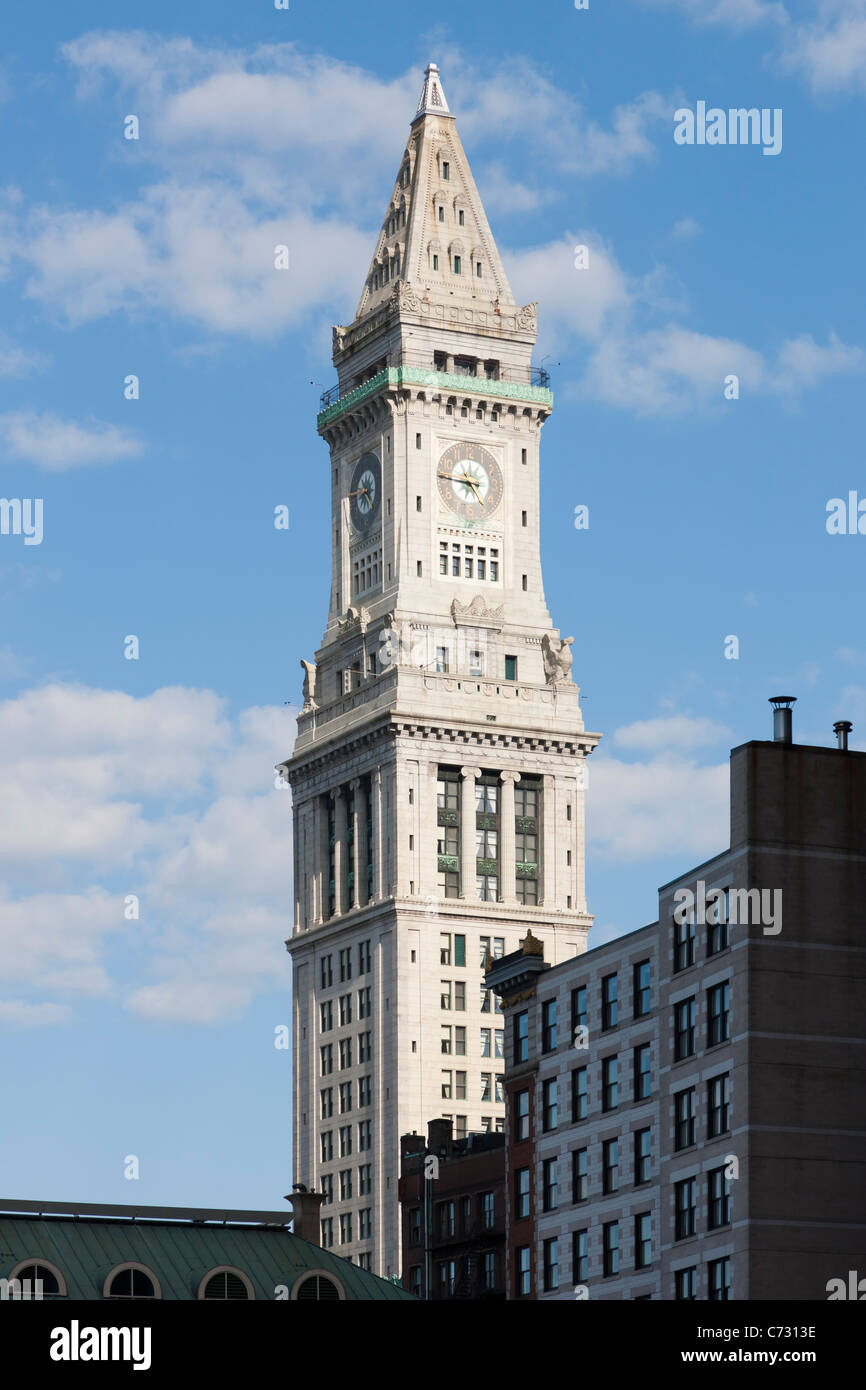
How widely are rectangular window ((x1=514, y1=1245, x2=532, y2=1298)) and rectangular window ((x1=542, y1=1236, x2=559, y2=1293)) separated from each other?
8.42ft

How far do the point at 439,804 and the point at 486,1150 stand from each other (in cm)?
5468

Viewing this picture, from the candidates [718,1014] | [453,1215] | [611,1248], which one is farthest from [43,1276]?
[453,1215]

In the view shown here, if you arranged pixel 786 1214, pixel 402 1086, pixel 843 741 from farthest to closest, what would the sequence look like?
pixel 402 1086 → pixel 843 741 → pixel 786 1214

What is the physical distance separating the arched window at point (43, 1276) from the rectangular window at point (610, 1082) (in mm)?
32043

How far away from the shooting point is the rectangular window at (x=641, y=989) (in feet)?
387

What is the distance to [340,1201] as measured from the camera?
190 meters

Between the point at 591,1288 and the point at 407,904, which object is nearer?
the point at 591,1288

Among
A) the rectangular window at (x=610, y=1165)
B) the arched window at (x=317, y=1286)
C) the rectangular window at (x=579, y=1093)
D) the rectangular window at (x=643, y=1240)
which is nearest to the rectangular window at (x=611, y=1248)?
the rectangular window at (x=610, y=1165)

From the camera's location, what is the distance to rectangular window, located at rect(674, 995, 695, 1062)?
11150 centimetres

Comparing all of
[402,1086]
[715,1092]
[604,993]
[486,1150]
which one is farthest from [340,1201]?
[715,1092]

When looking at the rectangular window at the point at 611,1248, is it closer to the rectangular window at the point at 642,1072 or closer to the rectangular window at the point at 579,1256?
the rectangular window at the point at 579,1256

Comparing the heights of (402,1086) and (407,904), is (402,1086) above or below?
below
